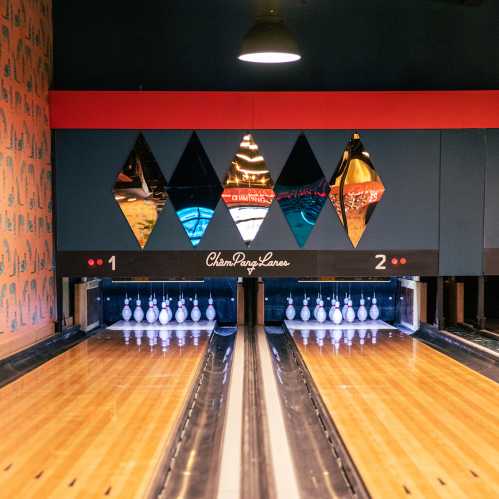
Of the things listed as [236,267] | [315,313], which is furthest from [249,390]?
[315,313]

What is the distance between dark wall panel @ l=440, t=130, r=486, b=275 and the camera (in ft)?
20.0

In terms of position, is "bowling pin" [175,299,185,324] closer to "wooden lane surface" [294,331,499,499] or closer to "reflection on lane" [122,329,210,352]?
"reflection on lane" [122,329,210,352]

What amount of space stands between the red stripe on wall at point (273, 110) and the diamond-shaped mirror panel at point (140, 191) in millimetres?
261

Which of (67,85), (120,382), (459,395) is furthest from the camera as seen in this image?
(67,85)

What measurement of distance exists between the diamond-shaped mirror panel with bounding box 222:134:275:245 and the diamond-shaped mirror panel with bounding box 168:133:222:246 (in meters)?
0.12

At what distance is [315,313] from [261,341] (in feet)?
2.74

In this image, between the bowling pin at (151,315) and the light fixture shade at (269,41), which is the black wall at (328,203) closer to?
the bowling pin at (151,315)

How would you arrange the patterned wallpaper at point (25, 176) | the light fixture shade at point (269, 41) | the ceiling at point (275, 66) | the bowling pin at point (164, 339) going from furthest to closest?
the ceiling at point (275, 66) → the bowling pin at point (164, 339) → the patterned wallpaper at point (25, 176) → the light fixture shade at point (269, 41)

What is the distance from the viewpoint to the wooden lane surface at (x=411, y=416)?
2.88 m

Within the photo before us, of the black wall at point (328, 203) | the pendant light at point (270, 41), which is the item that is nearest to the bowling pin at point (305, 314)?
the black wall at point (328, 203)

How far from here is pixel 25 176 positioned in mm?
5469

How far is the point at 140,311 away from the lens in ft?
21.4

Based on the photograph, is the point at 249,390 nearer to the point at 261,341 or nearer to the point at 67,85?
the point at 261,341

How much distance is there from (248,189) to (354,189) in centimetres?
87
